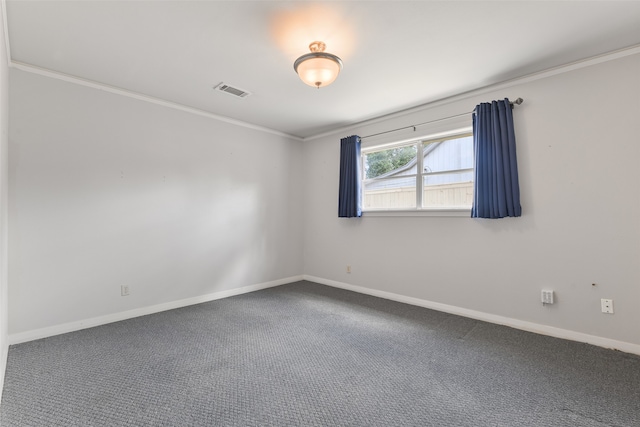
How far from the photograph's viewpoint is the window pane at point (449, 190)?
3.45m

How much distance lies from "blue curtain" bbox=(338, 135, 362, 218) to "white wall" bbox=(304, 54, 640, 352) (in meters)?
0.90

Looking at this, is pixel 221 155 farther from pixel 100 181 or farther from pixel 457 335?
pixel 457 335

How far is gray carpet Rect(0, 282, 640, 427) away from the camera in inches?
66.5

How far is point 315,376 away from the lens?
210 cm

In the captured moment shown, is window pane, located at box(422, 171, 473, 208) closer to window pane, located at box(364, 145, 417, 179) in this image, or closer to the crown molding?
window pane, located at box(364, 145, 417, 179)

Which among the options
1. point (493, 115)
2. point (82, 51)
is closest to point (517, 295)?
point (493, 115)

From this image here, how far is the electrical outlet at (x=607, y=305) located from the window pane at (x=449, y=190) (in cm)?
143

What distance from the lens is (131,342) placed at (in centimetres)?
264

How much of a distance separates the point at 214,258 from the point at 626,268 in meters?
4.42

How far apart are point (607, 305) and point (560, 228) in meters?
0.74

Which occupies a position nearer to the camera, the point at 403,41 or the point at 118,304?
the point at 403,41

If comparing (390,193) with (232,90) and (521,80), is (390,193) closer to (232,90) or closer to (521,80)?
(521,80)

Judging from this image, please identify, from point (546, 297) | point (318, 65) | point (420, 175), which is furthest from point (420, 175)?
point (318, 65)

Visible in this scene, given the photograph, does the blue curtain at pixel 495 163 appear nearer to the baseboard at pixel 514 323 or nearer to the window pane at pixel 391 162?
the window pane at pixel 391 162
